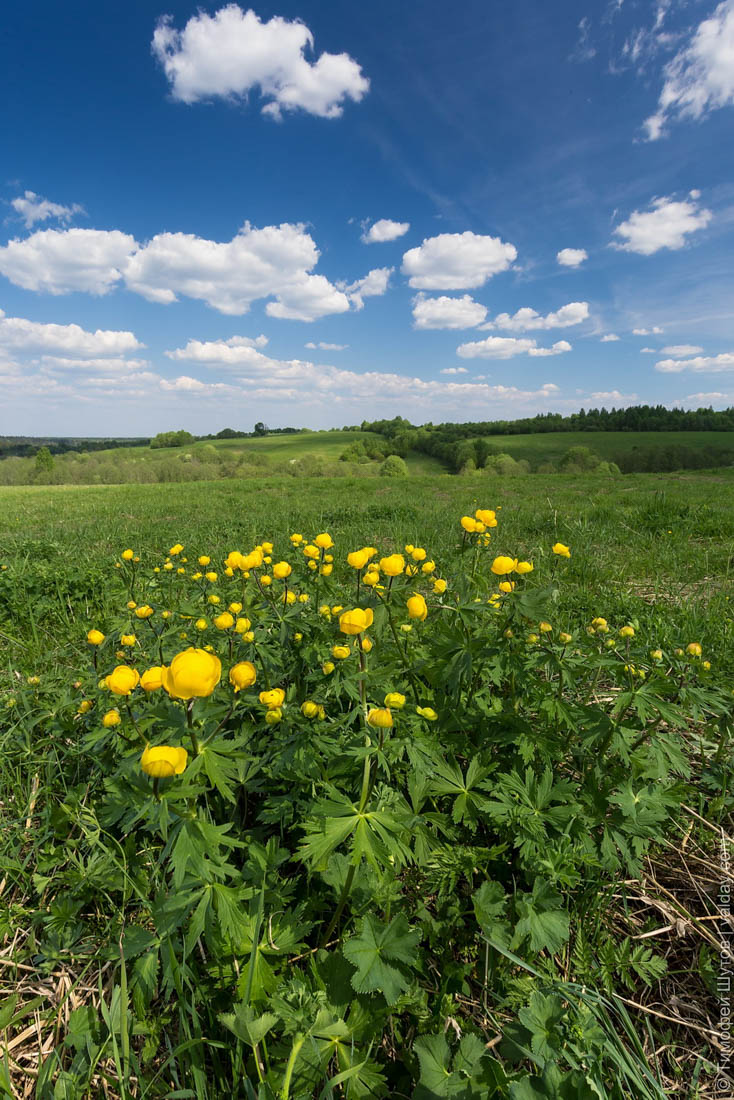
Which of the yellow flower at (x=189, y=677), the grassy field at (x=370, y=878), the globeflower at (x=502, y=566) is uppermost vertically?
the globeflower at (x=502, y=566)

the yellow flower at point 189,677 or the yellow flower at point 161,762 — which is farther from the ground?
the yellow flower at point 189,677

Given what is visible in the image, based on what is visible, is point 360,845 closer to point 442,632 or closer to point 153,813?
point 153,813

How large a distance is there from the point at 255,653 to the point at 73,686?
994mm

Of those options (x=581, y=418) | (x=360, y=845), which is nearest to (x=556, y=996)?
(x=360, y=845)

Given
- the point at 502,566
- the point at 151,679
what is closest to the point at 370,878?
→ the point at 151,679

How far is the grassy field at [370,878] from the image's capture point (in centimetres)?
115

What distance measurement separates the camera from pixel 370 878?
1366 millimetres

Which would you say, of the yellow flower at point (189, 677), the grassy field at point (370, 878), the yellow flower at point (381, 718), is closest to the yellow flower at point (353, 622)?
the grassy field at point (370, 878)

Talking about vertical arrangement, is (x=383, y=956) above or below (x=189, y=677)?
below

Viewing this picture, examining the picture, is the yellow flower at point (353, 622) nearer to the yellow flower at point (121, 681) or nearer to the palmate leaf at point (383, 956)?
the yellow flower at point (121, 681)

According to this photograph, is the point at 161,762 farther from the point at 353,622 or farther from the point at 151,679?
the point at 353,622

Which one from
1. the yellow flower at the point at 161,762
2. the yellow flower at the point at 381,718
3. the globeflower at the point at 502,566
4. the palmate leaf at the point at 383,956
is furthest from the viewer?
the globeflower at the point at 502,566

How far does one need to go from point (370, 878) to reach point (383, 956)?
18 cm

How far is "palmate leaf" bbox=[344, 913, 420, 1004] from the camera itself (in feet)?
3.88
